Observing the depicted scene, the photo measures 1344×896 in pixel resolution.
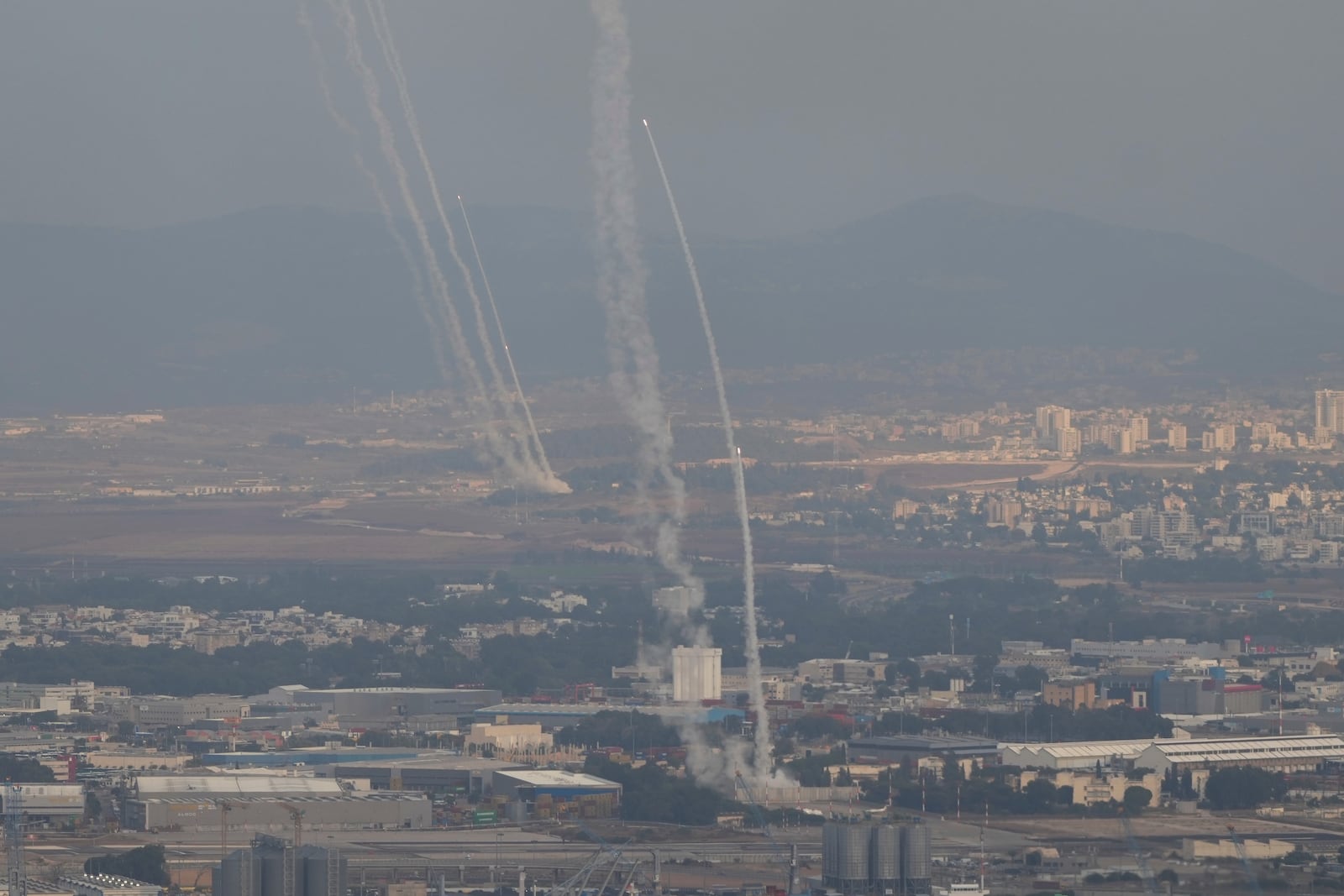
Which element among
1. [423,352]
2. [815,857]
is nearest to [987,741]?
[815,857]

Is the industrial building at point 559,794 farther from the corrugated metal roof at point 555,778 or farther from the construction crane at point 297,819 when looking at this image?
the construction crane at point 297,819

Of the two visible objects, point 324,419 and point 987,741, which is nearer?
point 987,741

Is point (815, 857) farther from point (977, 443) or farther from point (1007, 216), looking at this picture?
point (1007, 216)

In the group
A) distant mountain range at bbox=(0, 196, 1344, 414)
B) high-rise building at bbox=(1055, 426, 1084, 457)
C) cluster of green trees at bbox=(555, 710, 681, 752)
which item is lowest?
cluster of green trees at bbox=(555, 710, 681, 752)

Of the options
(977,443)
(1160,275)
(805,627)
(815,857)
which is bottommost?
(815,857)

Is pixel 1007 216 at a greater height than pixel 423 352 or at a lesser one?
greater

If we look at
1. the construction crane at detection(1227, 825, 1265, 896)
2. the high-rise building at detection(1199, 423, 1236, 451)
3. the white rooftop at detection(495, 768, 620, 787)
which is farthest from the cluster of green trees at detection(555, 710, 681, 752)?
the high-rise building at detection(1199, 423, 1236, 451)

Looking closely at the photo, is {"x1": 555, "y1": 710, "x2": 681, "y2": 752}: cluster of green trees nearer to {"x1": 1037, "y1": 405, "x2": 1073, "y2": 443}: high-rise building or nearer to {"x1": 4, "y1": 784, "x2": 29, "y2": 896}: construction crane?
{"x1": 4, "y1": 784, "x2": 29, "y2": 896}: construction crane
